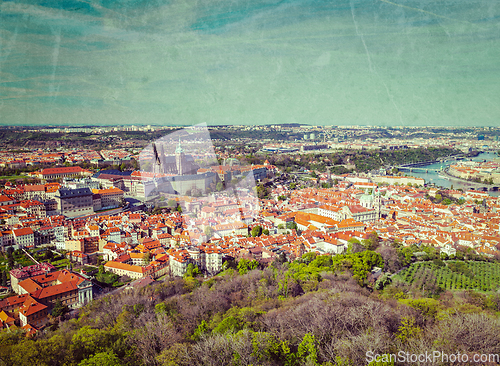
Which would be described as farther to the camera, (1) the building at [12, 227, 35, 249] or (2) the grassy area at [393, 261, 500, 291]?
(1) the building at [12, 227, 35, 249]

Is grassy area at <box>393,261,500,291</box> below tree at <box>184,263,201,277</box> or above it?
below

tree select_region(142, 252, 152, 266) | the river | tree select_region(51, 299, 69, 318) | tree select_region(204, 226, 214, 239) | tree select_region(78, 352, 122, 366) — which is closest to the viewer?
tree select_region(78, 352, 122, 366)

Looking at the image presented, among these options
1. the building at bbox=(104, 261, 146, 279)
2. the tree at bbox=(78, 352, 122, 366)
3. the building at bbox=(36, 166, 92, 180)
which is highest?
the building at bbox=(36, 166, 92, 180)

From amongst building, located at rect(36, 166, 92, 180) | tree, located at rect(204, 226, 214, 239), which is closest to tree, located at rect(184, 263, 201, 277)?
tree, located at rect(204, 226, 214, 239)

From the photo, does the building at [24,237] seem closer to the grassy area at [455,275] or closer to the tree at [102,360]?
the tree at [102,360]

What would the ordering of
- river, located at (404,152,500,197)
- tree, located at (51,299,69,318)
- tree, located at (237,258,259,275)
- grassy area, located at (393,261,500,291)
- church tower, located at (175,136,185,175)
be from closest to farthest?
1. tree, located at (51,299,69,318)
2. grassy area, located at (393,261,500,291)
3. tree, located at (237,258,259,275)
4. church tower, located at (175,136,185,175)
5. river, located at (404,152,500,197)

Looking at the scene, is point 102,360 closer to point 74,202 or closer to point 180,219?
point 180,219

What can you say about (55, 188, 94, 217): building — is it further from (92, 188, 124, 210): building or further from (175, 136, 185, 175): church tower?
(175, 136, 185, 175): church tower
